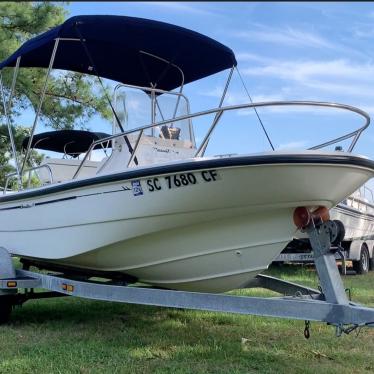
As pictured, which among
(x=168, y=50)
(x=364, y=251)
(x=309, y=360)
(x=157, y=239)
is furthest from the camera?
(x=364, y=251)

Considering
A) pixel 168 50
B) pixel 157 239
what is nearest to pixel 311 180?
pixel 157 239

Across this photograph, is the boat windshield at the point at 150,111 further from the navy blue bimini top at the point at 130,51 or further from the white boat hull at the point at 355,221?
the white boat hull at the point at 355,221

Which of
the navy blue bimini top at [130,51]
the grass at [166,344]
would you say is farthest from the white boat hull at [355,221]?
the grass at [166,344]

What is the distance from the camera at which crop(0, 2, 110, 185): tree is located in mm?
11852

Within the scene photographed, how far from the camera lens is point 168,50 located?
6.36 metres

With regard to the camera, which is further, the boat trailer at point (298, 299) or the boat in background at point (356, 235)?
the boat in background at point (356, 235)

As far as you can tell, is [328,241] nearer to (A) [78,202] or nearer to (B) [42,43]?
(A) [78,202]

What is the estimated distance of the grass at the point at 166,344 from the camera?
4074 mm

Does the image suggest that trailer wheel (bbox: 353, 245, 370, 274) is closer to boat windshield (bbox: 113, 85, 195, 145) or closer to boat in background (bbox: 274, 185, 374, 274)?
boat in background (bbox: 274, 185, 374, 274)

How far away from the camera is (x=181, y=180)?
4.20m

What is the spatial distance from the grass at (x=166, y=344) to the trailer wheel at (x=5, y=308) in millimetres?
81

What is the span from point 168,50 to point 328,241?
3363 millimetres

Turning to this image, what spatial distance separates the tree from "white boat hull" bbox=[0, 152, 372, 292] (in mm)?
7259

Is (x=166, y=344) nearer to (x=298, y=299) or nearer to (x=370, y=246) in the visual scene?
(x=298, y=299)
